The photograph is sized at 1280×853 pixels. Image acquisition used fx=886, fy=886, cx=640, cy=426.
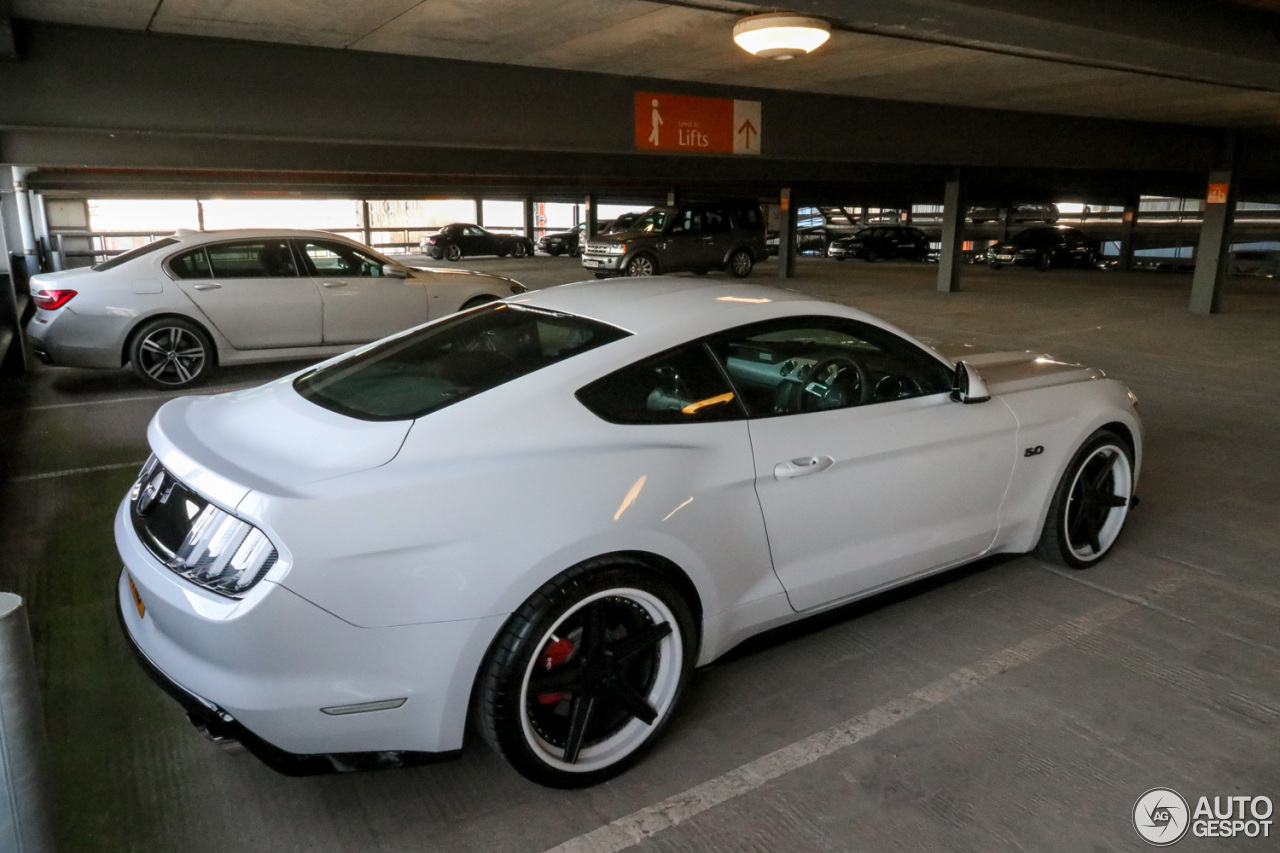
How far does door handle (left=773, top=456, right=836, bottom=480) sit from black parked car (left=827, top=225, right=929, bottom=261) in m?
29.4

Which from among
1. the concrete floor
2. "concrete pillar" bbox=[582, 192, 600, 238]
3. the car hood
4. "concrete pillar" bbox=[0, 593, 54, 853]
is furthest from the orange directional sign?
"concrete pillar" bbox=[582, 192, 600, 238]

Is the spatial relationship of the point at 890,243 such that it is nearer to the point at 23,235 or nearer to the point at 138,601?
the point at 23,235

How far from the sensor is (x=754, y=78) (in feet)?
28.7

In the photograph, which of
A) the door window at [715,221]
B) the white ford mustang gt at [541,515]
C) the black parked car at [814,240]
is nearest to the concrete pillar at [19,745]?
the white ford mustang gt at [541,515]

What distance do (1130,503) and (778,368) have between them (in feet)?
6.72

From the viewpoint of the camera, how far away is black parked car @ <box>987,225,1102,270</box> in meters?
27.5

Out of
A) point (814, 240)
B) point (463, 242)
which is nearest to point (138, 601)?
point (463, 242)

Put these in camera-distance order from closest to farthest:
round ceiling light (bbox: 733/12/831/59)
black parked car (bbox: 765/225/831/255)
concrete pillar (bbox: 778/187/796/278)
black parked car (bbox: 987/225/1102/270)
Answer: round ceiling light (bbox: 733/12/831/59) → concrete pillar (bbox: 778/187/796/278) → black parked car (bbox: 987/225/1102/270) → black parked car (bbox: 765/225/831/255)

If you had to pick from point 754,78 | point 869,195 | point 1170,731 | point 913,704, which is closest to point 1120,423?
point 1170,731

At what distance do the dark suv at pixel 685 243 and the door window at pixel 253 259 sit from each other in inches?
445

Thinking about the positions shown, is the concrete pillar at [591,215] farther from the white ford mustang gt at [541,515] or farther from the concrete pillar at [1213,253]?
the white ford mustang gt at [541,515]

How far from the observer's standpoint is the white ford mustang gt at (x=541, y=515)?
221 centimetres

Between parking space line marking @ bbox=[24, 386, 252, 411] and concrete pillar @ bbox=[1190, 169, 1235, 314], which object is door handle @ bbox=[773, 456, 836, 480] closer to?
parking space line marking @ bbox=[24, 386, 252, 411]

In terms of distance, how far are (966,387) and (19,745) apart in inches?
123
